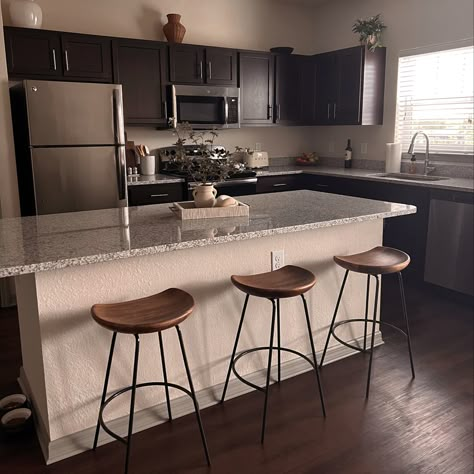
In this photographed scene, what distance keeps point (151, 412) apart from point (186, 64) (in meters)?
3.26

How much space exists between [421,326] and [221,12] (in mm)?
3603

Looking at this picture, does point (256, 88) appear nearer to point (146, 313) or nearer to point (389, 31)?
point (389, 31)

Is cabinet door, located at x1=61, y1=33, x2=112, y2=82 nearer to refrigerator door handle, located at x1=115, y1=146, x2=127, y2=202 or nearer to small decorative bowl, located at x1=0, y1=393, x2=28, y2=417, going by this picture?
refrigerator door handle, located at x1=115, y1=146, x2=127, y2=202

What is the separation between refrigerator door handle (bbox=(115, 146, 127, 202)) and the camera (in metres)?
3.75

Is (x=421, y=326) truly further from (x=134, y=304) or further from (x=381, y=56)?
(x=381, y=56)

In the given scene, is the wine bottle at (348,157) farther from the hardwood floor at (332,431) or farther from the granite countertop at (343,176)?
the hardwood floor at (332,431)

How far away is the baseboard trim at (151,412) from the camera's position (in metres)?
1.98

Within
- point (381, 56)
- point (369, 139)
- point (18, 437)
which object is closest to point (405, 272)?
point (369, 139)

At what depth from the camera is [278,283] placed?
2.16 m

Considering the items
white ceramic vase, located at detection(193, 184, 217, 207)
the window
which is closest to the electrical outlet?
white ceramic vase, located at detection(193, 184, 217, 207)

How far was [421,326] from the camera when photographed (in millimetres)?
3258

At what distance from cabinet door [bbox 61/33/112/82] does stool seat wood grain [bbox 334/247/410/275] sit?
8.78ft

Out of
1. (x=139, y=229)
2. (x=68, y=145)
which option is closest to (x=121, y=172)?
(x=68, y=145)

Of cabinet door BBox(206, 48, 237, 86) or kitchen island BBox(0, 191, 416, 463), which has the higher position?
cabinet door BBox(206, 48, 237, 86)
